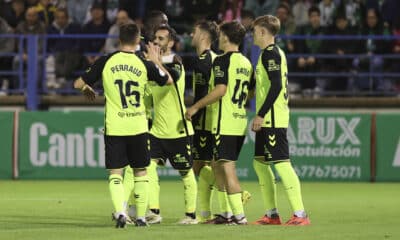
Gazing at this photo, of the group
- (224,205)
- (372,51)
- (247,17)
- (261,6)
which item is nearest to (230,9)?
(261,6)

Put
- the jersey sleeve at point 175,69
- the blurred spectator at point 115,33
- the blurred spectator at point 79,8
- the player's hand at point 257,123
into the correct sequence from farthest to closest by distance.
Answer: the blurred spectator at point 79,8
the blurred spectator at point 115,33
the jersey sleeve at point 175,69
the player's hand at point 257,123

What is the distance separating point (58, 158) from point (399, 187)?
19.4 feet

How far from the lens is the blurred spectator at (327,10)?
76.2 feet

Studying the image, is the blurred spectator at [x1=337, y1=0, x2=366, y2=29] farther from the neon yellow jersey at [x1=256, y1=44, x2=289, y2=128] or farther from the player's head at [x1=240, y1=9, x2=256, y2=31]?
the neon yellow jersey at [x1=256, y1=44, x2=289, y2=128]

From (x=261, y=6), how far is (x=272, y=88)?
1084 centimetres

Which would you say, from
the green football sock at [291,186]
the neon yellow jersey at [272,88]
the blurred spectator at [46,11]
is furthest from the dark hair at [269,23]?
the blurred spectator at [46,11]

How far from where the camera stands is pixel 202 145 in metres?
13.8

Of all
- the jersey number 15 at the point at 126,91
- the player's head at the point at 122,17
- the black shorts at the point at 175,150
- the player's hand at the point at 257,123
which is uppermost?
the player's head at the point at 122,17

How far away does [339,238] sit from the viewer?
11820 mm

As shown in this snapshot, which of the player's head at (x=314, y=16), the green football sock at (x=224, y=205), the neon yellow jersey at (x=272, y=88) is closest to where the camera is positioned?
the neon yellow jersey at (x=272, y=88)

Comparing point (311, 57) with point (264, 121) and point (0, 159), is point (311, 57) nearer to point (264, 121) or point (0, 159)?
point (0, 159)

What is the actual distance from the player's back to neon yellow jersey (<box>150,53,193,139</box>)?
45.5 inches

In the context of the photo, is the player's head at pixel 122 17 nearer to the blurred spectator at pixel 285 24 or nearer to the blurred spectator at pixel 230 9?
the blurred spectator at pixel 230 9

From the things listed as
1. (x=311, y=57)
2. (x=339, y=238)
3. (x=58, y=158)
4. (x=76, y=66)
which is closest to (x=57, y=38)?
(x=76, y=66)
